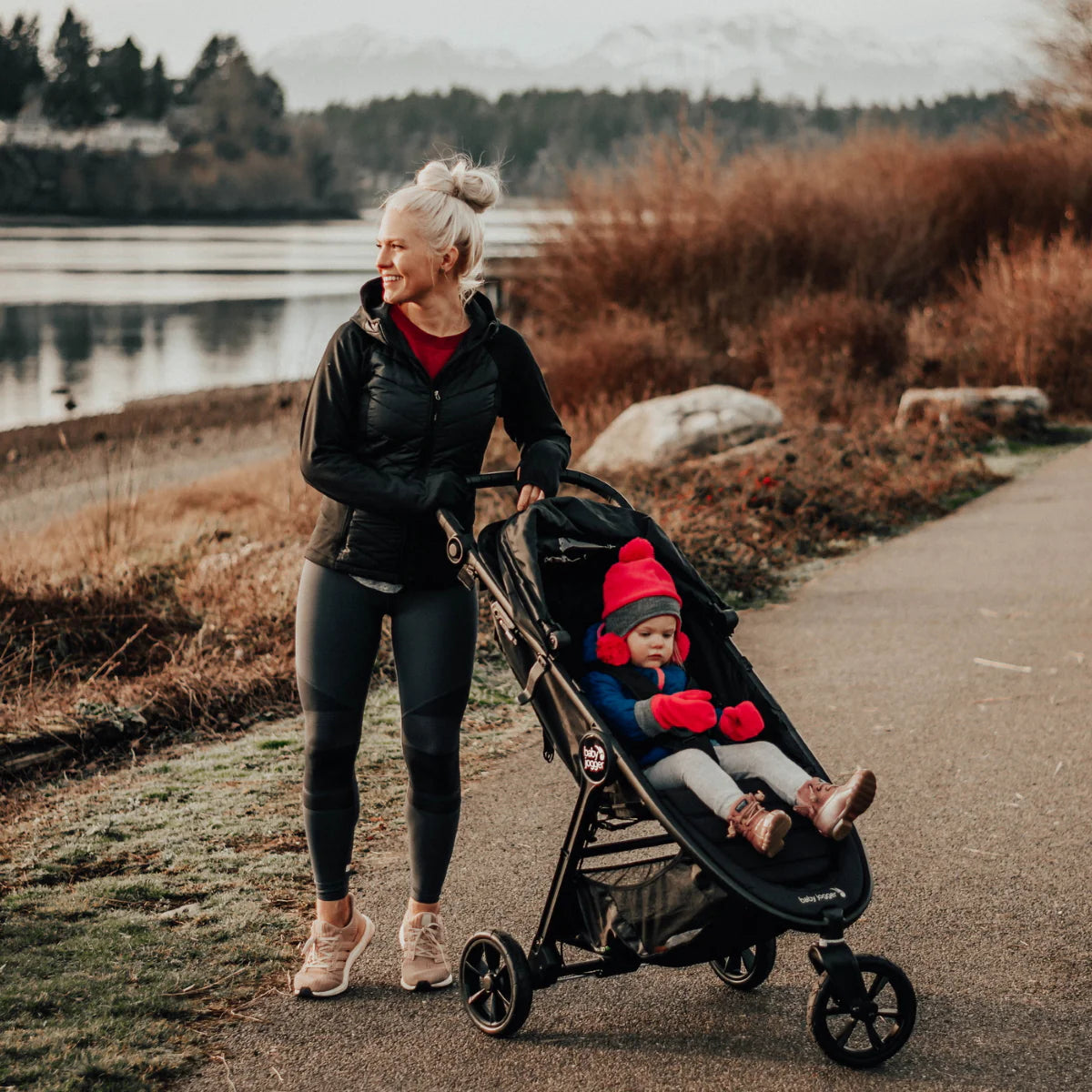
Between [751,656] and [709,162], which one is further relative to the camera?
[709,162]

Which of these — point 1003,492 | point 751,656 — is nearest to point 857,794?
point 751,656

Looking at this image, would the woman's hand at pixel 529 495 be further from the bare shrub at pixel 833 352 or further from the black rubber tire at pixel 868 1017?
the bare shrub at pixel 833 352

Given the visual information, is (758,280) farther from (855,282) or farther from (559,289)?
(559,289)

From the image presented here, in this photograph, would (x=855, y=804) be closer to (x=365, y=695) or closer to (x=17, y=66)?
(x=365, y=695)

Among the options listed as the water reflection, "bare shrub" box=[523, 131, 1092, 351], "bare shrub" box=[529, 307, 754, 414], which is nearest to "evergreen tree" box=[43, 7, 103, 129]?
the water reflection

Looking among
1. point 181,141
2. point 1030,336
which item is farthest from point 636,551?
point 181,141

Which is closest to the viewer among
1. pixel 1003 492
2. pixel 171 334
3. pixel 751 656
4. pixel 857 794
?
pixel 857 794

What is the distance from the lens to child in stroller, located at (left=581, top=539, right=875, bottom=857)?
2.98m

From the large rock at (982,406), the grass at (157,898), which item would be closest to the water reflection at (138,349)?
the large rock at (982,406)

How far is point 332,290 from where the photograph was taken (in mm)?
58406

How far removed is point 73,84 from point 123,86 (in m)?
5.88

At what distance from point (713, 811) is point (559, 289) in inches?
595

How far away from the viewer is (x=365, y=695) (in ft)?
11.4

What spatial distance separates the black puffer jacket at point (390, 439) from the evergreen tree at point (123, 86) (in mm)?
152745
